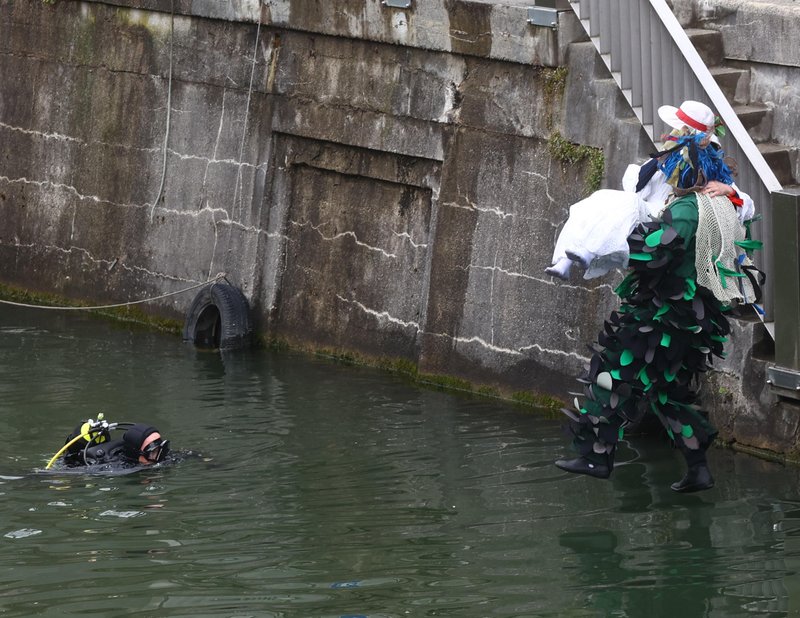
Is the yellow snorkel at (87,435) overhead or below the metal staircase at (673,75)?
below

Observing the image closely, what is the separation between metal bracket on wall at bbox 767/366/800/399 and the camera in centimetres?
1003

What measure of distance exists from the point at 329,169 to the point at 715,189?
18.7ft

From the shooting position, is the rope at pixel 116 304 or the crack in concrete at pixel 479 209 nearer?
the crack in concrete at pixel 479 209

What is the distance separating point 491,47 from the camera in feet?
40.2

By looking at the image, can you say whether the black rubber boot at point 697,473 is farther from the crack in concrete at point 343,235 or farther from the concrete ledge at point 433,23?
the crack in concrete at point 343,235

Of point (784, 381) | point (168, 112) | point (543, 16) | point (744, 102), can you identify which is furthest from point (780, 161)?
point (168, 112)

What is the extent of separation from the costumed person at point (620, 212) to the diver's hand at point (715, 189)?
0.9 inches

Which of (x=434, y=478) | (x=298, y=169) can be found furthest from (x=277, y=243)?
(x=434, y=478)

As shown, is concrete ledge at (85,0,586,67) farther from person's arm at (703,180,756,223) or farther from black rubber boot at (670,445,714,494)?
black rubber boot at (670,445,714,494)

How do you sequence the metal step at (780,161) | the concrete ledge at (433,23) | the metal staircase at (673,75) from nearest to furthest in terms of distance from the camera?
the metal staircase at (673,75) → the metal step at (780,161) → the concrete ledge at (433,23)

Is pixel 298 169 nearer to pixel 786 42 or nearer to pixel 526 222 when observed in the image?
pixel 526 222

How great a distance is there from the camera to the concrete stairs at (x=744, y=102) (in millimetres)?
10414

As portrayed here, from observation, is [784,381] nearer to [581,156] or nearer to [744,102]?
[744,102]

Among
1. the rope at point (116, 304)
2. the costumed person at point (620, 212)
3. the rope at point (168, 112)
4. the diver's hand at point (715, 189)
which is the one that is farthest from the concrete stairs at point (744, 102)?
the rope at point (168, 112)
